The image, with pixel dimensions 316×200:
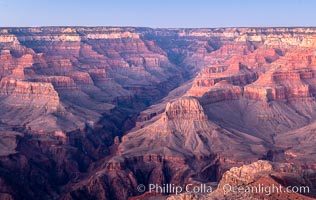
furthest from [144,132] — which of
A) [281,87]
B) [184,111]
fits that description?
[281,87]

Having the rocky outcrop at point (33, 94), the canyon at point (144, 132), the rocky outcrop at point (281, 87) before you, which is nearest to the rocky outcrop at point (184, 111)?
the canyon at point (144, 132)

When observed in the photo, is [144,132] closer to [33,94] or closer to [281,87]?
[281,87]

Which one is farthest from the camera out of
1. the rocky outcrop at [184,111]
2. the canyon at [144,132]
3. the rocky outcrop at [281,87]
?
the rocky outcrop at [281,87]

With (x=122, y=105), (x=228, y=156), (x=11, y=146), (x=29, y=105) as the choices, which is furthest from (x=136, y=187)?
(x=122, y=105)

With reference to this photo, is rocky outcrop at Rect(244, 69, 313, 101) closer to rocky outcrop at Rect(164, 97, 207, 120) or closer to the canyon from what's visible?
the canyon

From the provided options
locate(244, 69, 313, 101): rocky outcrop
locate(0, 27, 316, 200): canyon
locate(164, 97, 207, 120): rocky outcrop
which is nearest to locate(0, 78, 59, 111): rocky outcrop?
locate(0, 27, 316, 200): canyon

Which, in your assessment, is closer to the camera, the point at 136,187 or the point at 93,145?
the point at 136,187

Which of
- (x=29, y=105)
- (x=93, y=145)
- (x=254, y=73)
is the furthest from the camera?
(x=254, y=73)

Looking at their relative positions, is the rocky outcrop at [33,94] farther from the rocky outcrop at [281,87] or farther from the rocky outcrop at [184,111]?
the rocky outcrop at [281,87]

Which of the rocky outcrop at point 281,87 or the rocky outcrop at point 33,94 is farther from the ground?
the rocky outcrop at point 281,87

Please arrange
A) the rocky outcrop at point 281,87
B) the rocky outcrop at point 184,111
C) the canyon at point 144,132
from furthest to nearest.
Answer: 1. the rocky outcrop at point 281,87
2. the rocky outcrop at point 184,111
3. the canyon at point 144,132

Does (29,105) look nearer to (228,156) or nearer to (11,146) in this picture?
(11,146)
